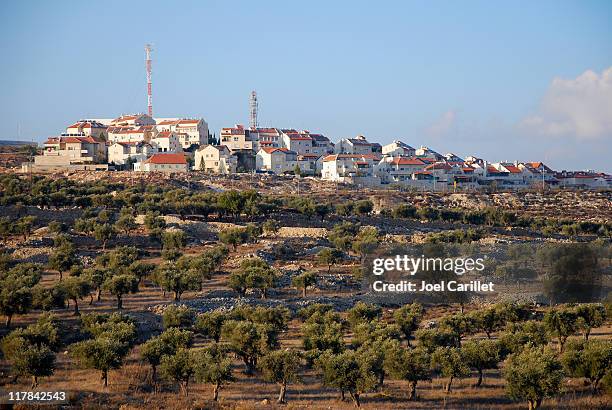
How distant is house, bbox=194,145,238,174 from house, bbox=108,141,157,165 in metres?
7.34

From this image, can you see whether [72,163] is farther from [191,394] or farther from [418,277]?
[191,394]

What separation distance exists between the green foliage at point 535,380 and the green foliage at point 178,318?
13.0m

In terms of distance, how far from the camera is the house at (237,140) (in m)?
112

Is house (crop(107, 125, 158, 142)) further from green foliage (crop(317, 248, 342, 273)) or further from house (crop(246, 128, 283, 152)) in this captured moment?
green foliage (crop(317, 248, 342, 273))

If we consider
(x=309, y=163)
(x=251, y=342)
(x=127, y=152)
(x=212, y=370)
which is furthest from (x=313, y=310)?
(x=309, y=163)

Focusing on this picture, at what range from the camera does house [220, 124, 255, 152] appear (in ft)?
369

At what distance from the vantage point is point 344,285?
40.0 metres

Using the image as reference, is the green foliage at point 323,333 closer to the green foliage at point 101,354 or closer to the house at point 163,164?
the green foliage at point 101,354

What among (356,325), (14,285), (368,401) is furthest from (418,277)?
(14,285)

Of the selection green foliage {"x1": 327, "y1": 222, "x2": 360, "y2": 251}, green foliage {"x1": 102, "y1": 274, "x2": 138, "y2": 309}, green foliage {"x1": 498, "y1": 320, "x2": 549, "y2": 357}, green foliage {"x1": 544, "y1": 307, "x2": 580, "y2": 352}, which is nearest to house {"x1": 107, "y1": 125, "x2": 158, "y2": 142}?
green foliage {"x1": 327, "y1": 222, "x2": 360, "y2": 251}

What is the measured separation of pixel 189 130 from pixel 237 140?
7598mm

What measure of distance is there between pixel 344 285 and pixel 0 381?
21.3 metres

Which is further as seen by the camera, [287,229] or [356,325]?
[287,229]

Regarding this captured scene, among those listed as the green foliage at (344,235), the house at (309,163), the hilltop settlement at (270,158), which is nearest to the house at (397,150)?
the hilltop settlement at (270,158)
